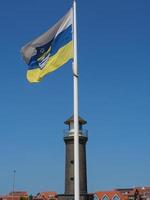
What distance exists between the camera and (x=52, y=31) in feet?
60.2

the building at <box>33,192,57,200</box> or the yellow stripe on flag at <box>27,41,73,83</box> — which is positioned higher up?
the building at <box>33,192,57,200</box>

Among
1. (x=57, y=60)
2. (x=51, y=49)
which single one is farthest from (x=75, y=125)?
(x=51, y=49)

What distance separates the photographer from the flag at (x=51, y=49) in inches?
699

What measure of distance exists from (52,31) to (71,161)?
119 feet

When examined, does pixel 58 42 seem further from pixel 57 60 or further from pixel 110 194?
pixel 110 194

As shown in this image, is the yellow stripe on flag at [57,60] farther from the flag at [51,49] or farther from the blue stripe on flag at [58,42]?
the blue stripe on flag at [58,42]

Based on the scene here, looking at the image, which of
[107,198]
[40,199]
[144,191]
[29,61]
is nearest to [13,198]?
[40,199]

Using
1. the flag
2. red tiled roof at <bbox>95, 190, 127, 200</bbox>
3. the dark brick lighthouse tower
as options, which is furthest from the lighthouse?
red tiled roof at <bbox>95, 190, 127, 200</bbox>

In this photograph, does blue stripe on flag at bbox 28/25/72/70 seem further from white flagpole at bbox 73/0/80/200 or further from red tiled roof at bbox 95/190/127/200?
red tiled roof at bbox 95/190/127/200

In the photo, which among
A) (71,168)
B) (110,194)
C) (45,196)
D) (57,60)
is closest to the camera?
(57,60)

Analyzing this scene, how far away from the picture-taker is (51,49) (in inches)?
717

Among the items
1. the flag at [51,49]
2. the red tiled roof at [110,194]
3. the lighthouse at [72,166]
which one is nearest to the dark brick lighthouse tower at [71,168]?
the lighthouse at [72,166]

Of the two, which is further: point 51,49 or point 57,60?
point 51,49

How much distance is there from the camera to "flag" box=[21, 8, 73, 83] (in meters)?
17.8
